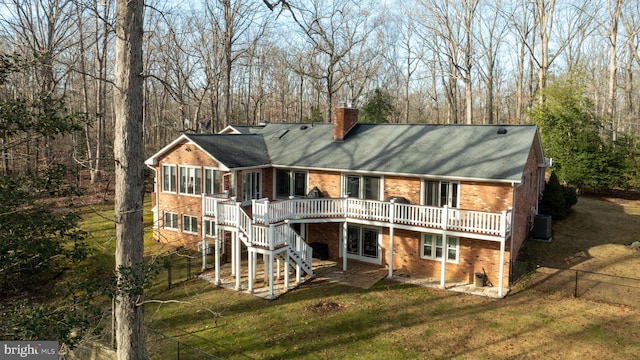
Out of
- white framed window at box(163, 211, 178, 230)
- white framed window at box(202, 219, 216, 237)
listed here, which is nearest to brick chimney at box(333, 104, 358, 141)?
white framed window at box(202, 219, 216, 237)

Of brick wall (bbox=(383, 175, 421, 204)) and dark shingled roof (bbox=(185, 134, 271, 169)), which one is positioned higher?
dark shingled roof (bbox=(185, 134, 271, 169))

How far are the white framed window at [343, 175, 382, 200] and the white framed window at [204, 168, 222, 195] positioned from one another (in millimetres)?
6431

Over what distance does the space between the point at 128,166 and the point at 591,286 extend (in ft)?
55.5

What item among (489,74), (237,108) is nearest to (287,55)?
(237,108)

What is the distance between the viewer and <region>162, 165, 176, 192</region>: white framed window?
21.9 m

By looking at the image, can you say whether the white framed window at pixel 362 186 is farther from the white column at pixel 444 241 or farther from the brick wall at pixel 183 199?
the brick wall at pixel 183 199

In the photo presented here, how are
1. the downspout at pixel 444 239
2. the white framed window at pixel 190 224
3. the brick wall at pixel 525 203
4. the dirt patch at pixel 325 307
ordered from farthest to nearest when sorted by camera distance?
the white framed window at pixel 190 224 → the brick wall at pixel 525 203 → the downspout at pixel 444 239 → the dirt patch at pixel 325 307

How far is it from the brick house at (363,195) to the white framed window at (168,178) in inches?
2.3

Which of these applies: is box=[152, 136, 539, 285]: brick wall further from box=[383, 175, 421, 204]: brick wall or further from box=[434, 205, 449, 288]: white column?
box=[434, 205, 449, 288]: white column

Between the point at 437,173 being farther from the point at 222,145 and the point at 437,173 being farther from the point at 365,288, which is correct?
the point at 222,145

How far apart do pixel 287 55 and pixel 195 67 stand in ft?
52.6

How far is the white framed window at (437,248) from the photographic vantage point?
1730 centimetres

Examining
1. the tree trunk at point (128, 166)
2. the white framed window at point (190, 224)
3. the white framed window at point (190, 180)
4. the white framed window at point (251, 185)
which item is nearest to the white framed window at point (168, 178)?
the white framed window at point (190, 180)

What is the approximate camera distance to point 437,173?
1711 centimetres
